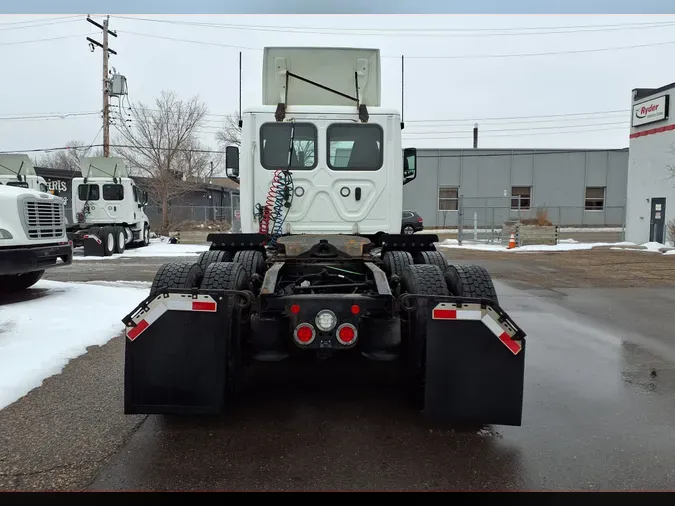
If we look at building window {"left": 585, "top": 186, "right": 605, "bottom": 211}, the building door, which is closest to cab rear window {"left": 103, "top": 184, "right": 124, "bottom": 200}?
the building door

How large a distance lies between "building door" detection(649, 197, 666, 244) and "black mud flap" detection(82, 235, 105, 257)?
22.8 metres

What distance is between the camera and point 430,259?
5879 mm

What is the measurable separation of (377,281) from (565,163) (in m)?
40.8

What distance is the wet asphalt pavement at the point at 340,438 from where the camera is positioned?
3207 millimetres

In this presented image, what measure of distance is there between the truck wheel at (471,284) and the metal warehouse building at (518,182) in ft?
116

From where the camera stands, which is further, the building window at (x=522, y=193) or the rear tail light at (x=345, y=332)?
the building window at (x=522, y=193)

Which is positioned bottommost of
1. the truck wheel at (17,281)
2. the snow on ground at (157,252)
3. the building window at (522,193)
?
the snow on ground at (157,252)

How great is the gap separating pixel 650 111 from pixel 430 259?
22843 millimetres

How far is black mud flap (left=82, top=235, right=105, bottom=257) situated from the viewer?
61.8 ft

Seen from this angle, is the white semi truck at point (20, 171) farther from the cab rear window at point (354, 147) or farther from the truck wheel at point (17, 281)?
the cab rear window at point (354, 147)

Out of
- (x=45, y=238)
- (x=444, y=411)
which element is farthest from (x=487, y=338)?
(x=45, y=238)

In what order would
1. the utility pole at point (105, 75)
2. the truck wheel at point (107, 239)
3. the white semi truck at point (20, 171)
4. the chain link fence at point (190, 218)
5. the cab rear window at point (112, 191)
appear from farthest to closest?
the chain link fence at point (190, 218) → the utility pole at point (105, 75) → the cab rear window at point (112, 191) → the truck wheel at point (107, 239) → the white semi truck at point (20, 171)

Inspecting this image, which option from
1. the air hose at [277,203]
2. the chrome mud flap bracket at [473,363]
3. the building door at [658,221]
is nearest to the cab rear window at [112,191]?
the air hose at [277,203]
